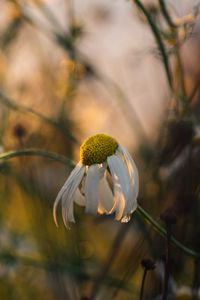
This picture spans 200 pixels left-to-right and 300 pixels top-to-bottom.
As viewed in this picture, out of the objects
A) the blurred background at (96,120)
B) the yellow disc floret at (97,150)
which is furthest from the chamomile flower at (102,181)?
the blurred background at (96,120)

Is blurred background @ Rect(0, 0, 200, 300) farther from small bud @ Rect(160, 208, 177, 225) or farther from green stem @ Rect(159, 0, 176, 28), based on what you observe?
small bud @ Rect(160, 208, 177, 225)

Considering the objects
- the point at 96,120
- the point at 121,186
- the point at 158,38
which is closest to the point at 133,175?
the point at 121,186

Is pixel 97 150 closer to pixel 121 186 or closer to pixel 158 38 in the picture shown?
pixel 121 186

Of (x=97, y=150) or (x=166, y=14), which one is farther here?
(x=166, y=14)

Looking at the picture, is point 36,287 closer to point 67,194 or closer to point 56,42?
point 56,42

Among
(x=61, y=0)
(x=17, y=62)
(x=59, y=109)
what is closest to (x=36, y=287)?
(x=59, y=109)

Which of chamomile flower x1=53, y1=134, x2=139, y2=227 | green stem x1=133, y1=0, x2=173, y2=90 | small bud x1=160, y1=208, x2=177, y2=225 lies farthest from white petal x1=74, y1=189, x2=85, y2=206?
green stem x1=133, y1=0, x2=173, y2=90
